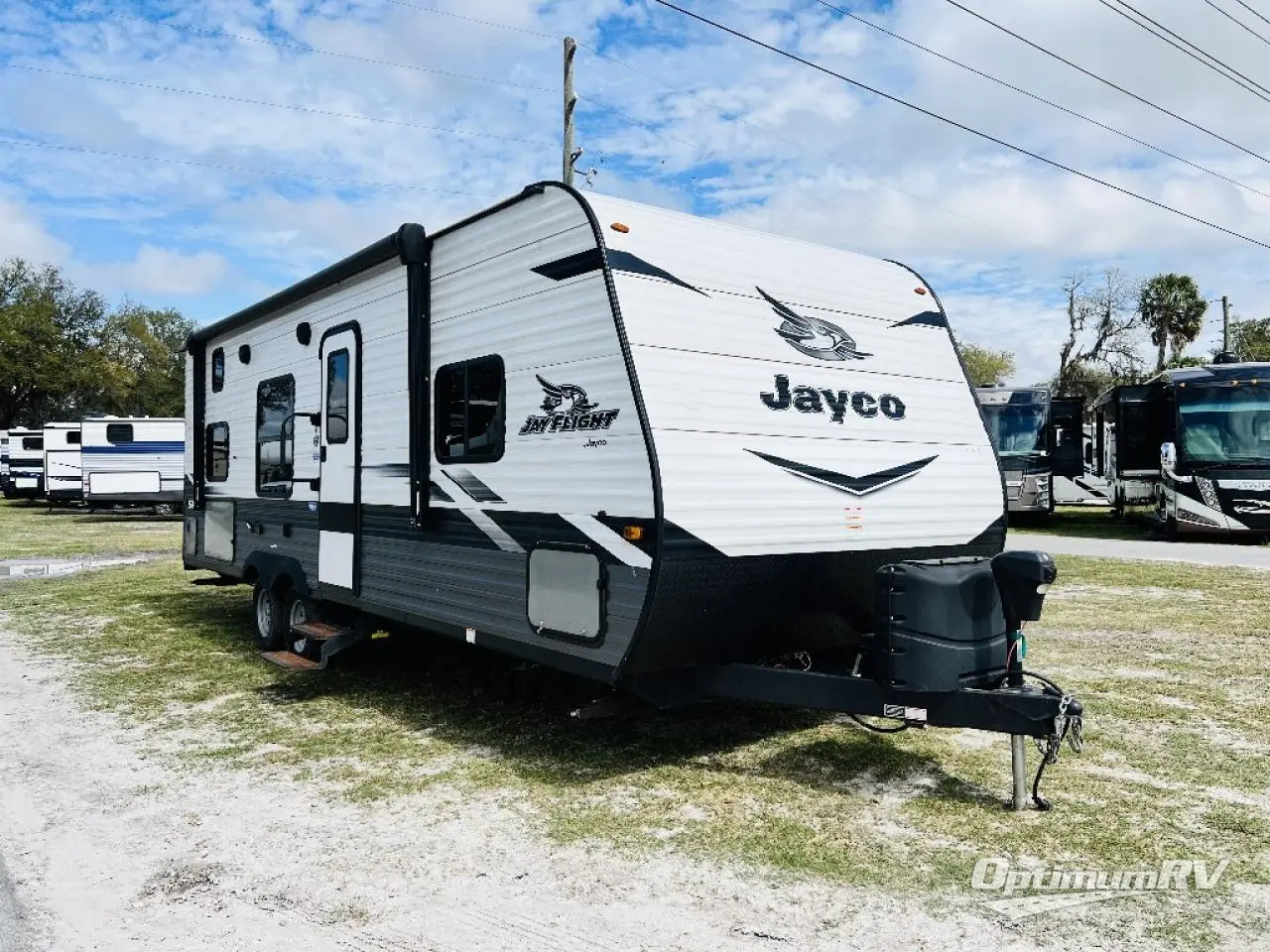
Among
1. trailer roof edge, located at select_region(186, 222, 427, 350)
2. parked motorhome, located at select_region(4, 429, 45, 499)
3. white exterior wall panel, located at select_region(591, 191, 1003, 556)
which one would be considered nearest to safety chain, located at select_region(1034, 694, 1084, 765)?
white exterior wall panel, located at select_region(591, 191, 1003, 556)

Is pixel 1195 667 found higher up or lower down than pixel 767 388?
lower down

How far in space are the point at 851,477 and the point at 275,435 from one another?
4994 millimetres

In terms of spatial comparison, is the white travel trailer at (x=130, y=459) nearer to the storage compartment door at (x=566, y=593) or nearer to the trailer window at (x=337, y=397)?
the trailer window at (x=337, y=397)

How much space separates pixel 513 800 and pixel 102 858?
173 cm

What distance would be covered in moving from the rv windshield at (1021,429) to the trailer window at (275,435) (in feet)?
57.7

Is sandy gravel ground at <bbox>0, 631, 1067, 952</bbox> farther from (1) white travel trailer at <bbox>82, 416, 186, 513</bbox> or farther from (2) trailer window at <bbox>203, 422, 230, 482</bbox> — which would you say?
(1) white travel trailer at <bbox>82, 416, 186, 513</bbox>

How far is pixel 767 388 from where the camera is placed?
526 cm

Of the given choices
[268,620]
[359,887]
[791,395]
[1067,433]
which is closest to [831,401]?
[791,395]

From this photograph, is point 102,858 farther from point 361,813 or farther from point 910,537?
point 910,537

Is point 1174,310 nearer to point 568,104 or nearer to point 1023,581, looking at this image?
point 568,104

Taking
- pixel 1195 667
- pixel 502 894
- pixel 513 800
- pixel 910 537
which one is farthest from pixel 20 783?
pixel 1195 667

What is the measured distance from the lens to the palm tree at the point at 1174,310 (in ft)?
157

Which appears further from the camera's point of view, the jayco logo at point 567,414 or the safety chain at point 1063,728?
the jayco logo at point 567,414

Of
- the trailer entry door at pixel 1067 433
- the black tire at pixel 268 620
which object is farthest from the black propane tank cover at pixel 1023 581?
the trailer entry door at pixel 1067 433
